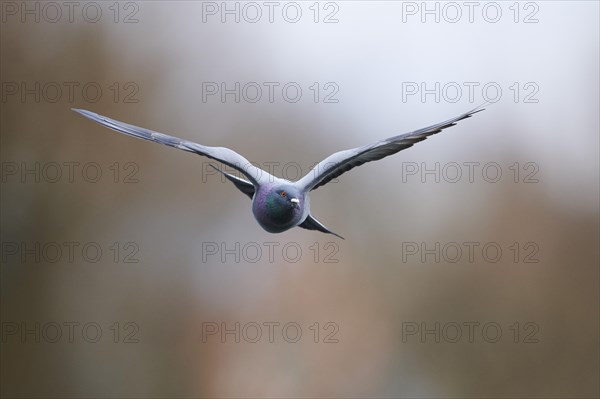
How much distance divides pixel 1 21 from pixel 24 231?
1.52 meters

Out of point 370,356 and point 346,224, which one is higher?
point 346,224

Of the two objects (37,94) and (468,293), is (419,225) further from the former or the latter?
(37,94)

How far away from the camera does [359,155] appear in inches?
96.7

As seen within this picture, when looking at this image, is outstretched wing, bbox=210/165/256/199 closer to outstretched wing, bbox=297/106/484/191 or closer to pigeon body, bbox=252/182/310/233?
pigeon body, bbox=252/182/310/233

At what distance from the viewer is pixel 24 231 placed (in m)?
4.81

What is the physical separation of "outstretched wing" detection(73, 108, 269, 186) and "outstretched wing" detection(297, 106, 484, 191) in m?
0.18

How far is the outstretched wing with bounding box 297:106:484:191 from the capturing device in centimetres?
231

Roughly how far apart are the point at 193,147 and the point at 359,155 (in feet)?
1.91

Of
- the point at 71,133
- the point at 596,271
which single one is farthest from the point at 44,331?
the point at 596,271

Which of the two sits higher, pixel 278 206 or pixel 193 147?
pixel 193 147

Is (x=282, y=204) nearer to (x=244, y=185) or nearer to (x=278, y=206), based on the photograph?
(x=278, y=206)

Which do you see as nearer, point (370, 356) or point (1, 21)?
point (370, 356)

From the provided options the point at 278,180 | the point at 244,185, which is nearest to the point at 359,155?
the point at 278,180

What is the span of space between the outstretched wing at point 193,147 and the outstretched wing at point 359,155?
177 mm
